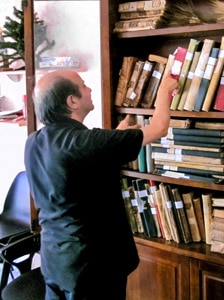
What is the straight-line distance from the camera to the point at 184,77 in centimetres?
176

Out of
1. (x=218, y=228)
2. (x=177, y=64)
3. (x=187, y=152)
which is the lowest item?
(x=218, y=228)

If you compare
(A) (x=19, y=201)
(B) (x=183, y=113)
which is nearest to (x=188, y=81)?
(B) (x=183, y=113)

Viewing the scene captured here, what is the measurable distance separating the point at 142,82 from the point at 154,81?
52 mm

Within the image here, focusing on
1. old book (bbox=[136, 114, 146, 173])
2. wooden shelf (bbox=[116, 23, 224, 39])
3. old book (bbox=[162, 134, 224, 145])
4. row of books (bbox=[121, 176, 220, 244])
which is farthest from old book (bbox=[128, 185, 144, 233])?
wooden shelf (bbox=[116, 23, 224, 39])

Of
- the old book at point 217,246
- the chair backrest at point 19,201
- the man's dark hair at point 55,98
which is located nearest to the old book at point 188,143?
the old book at point 217,246

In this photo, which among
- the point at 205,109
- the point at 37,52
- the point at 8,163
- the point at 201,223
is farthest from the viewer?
the point at 8,163

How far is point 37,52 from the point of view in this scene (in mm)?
2154

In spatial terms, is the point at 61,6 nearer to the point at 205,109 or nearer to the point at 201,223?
the point at 205,109

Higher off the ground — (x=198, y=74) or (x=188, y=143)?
(x=198, y=74)

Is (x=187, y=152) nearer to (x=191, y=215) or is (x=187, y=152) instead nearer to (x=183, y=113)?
(x=183, y=113)

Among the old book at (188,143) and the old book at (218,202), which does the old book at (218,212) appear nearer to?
the old book at (218,202)

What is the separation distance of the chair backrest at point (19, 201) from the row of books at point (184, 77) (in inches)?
40.3

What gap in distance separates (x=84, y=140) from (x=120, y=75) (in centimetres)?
63

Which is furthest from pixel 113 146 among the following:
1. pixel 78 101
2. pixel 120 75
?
pixel 120 75
